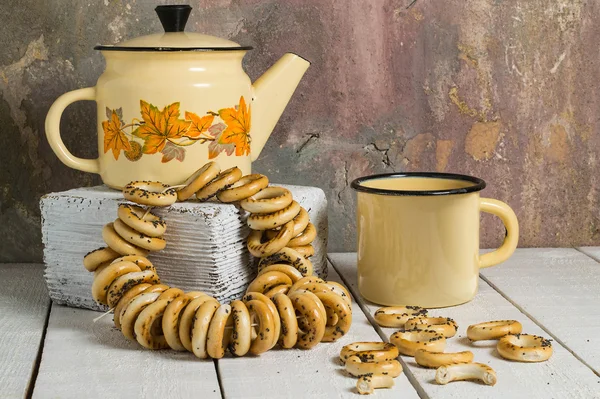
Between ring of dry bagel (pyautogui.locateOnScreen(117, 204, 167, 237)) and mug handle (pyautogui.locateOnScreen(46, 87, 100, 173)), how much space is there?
0.45ft

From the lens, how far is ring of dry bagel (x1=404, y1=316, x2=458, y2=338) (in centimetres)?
80

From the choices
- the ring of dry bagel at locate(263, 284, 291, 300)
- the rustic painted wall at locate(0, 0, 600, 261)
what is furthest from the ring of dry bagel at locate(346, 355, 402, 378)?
the rustic painted wall at locate(0, 0, 600, 261)

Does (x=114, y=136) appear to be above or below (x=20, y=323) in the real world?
above

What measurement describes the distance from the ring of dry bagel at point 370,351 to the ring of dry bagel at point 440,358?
24 mm

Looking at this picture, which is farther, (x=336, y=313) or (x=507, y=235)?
(x=507, y=235)

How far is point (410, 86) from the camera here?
1106 millimetres

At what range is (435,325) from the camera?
0.81 m

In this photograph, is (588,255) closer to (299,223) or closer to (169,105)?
(299,223)

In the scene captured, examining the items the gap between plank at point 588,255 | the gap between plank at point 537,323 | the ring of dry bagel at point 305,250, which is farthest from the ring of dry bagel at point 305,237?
the gap between plank at point 588,255

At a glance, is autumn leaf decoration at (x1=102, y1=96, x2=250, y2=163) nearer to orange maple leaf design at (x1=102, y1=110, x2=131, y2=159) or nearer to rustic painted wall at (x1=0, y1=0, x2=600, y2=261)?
orange maple leaf design at (x1=102, y1=110, x2=131, y2=159)

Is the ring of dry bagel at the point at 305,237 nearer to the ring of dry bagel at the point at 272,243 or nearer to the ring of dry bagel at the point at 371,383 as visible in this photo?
the ring of dry bagel at the point at 272,243

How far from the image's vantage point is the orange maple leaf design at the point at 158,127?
0.89m

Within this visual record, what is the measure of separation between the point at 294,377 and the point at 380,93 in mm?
480

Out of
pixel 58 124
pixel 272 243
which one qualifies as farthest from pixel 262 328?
pixel 58 124
